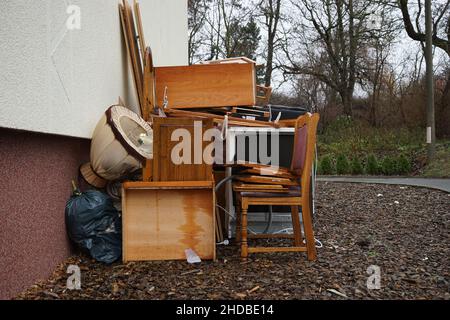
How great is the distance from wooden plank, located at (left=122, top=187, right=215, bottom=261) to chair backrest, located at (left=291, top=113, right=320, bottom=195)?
71 cm

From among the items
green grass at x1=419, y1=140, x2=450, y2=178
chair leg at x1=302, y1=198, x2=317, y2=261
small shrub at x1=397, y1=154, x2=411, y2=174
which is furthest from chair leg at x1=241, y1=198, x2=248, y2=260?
small shrub at x1=397, y1=154, x2=411, y2=174

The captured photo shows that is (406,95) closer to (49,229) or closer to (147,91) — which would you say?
(147,91)

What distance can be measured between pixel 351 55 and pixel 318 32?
6.21ft

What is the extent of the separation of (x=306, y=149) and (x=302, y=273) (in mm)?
908

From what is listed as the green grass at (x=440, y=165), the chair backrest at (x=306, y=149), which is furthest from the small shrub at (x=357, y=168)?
the chair backrest at (x=306, y=149)

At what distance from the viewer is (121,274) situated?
3215 mm

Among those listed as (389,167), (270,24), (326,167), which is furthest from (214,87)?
(270,24)

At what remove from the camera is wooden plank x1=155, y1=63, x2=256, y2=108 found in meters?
5.14

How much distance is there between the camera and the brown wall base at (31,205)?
8.55 ft

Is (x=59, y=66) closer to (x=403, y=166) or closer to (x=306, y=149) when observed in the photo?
(x=306, y=149)

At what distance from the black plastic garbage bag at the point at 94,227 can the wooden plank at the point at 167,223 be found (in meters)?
0.14

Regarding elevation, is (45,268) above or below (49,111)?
below

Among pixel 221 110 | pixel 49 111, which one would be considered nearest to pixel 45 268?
pixel 49 111

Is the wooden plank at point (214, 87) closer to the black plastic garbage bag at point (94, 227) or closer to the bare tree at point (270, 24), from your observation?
the black plastic garbage bag at point (94, 227)
